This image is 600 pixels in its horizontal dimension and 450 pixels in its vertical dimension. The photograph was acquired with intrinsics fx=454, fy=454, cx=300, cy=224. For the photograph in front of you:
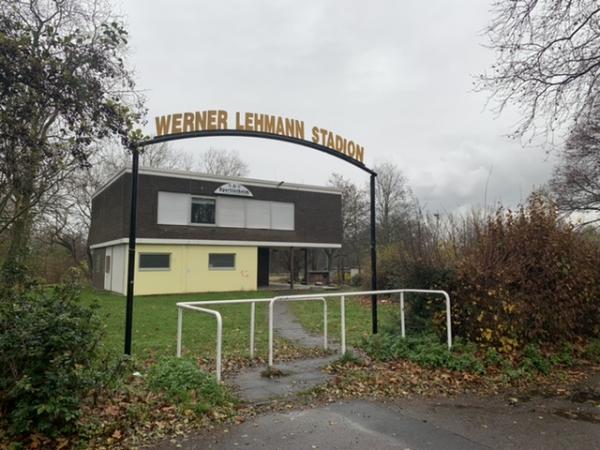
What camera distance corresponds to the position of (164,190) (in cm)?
2333

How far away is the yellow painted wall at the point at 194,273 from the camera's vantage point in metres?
22.7

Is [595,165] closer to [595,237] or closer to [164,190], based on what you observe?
[595,237]

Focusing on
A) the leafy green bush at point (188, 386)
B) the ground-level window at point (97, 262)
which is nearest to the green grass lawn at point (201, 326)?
the leafy green bush at point (188, 386)

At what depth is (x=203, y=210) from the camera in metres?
24.7

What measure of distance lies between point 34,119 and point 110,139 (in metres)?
0.95

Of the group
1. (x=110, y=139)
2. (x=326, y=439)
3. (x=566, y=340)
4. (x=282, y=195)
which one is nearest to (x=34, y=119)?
(x=110, y=139)

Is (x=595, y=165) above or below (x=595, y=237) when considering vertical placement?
above

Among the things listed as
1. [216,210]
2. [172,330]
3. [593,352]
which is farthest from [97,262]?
[593,352]

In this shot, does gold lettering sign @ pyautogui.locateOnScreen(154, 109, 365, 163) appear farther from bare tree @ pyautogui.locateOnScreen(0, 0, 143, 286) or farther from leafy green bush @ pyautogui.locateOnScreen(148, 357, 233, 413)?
leafy green bush @ pyautogui.locateOnScreen(148, 357, 233, 413)

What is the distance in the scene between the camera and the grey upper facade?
22906 millimetres

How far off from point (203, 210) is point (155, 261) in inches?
148

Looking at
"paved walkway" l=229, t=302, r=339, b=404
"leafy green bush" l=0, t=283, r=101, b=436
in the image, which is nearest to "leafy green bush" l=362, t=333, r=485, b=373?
"paved walkway" l=229, t=302, r=339, b=404

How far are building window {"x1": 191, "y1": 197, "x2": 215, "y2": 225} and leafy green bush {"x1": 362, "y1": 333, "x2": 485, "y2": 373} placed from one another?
17.9 meters

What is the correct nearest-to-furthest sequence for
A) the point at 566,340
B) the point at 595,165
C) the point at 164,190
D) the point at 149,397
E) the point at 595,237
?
the point at 149,397, the point at 566,340, the point at 595,237, the point at 595,165, the point at 164,190
